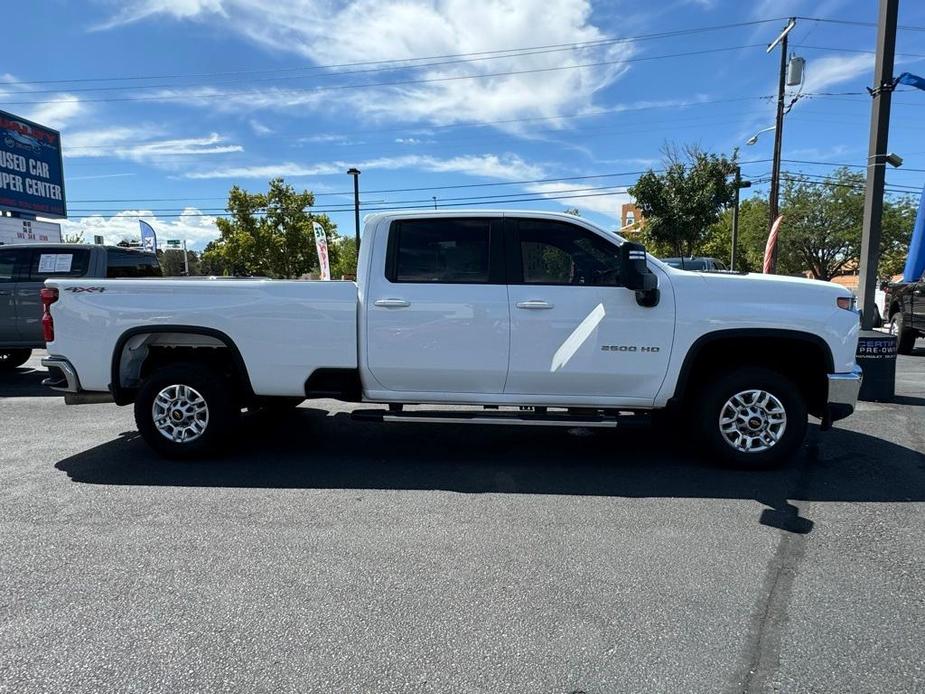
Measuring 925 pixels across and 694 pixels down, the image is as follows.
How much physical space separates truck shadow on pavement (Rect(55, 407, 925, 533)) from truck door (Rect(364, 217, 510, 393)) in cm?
75

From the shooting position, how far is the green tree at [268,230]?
3353 cm

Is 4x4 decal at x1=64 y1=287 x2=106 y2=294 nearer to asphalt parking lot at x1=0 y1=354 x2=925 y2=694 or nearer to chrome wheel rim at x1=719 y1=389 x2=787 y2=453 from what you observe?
asphalt parking lot at x1=0 y1=354 x2=925 y2=694

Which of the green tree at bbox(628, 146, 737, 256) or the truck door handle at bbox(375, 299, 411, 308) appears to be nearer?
the truck door handle at bbox(375, 299, 411, 308)

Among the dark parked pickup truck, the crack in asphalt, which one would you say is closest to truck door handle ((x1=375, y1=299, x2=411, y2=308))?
the crack in asphalt

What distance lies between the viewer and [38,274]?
9102mm

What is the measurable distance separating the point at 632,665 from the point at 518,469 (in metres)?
2.52

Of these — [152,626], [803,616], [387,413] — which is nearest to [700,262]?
[387,413]

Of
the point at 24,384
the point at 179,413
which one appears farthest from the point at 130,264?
the point at 179,413

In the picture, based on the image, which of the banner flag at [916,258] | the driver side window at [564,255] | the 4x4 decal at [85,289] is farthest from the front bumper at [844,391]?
the banner flag at [916,258]

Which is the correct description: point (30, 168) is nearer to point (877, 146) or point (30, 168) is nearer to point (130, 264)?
point (130, 264)

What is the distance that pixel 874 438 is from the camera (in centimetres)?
592

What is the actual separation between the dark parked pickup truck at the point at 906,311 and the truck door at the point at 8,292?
1523cm

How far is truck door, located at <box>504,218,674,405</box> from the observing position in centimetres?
477

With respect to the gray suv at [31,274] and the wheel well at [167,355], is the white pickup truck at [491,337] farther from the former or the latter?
the gray suv at [31,274]
